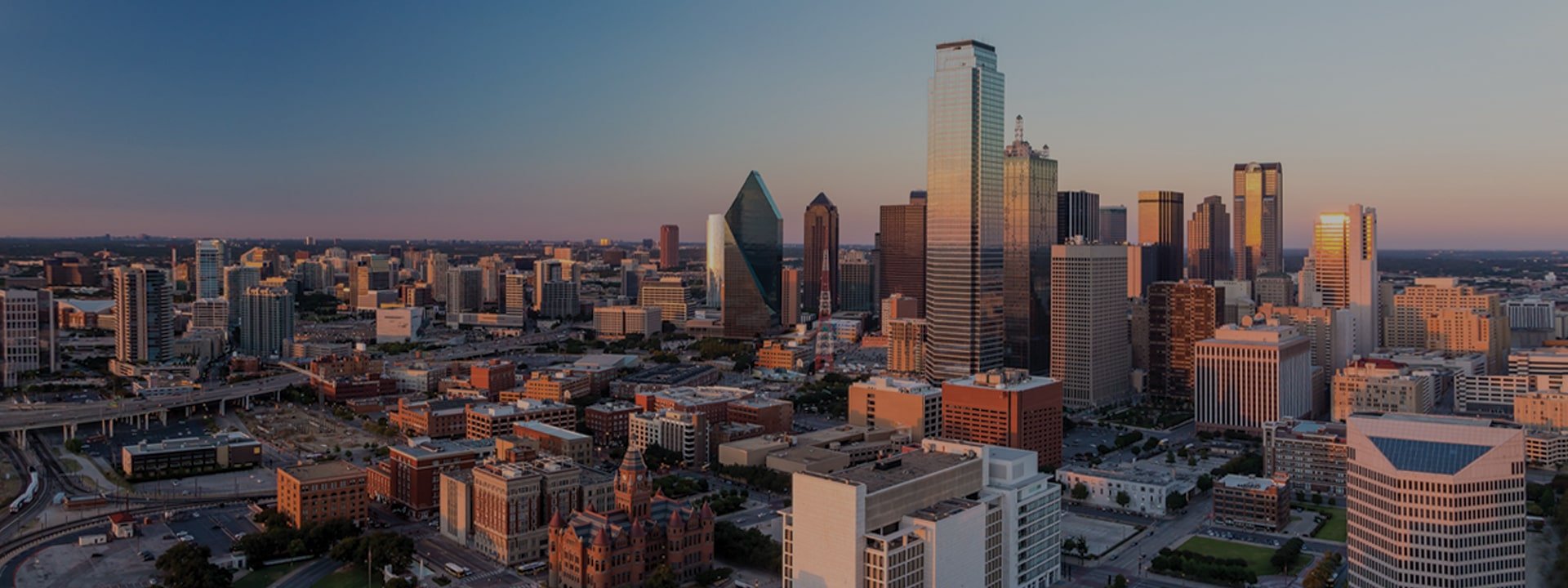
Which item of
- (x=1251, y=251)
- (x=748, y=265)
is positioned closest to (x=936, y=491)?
(x=748, y=265)

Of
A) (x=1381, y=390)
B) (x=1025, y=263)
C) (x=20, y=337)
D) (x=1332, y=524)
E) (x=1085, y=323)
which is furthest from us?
(x=20, y=337)

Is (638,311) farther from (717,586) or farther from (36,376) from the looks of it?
(717,586)

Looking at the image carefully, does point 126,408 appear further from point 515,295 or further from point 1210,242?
point 1210,242

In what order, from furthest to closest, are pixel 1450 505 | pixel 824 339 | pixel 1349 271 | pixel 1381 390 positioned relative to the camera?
pixel 824 339 → pixel 1349 271 → pixel 1381 390 → pixel 1450 505

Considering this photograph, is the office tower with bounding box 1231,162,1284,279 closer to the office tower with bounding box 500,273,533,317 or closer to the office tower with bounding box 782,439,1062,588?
the office tower with bounding box 500,273,533,317

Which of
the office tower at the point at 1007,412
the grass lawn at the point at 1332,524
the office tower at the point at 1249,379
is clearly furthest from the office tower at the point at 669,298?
the grass lawn at the point at 1332,524

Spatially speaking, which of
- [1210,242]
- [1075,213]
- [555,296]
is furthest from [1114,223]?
[555,296]

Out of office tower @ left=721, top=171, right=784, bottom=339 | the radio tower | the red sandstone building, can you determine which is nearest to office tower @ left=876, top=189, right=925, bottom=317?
the radio tower

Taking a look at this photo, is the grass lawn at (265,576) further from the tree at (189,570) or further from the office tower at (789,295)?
the office tower at (789,295)

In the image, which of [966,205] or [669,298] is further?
[669,298]
